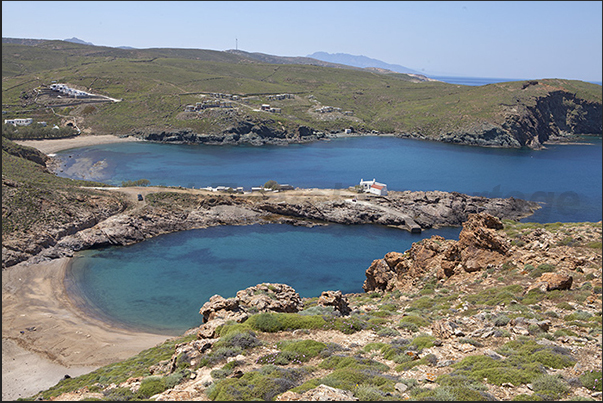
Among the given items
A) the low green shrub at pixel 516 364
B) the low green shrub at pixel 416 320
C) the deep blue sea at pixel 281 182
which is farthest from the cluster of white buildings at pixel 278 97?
the low green shrub at pixel 516 364

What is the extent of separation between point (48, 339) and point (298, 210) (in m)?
42.6

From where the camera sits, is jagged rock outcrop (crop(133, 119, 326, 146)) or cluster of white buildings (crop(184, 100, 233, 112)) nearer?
jagged rock outcrop (crop(133, 119, 326, 146))

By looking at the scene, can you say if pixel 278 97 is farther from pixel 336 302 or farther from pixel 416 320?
pixel 416 320

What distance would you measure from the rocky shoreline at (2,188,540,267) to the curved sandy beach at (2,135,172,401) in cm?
1542

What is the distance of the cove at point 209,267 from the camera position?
39.1m

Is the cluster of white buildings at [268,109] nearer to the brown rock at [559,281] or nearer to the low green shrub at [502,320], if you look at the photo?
the brown rock at [559,281]

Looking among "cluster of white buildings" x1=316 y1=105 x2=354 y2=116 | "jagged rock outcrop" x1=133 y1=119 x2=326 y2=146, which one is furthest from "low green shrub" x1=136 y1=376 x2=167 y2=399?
"cluster of white buildings" x1=316 y1=105 x2=354 y2=116

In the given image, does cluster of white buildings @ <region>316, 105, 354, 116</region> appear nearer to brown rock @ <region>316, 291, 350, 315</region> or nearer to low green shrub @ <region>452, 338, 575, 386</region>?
brown rock @ <region>316, 291, 350, 315</region>

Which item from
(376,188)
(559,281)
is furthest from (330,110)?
(559,281)

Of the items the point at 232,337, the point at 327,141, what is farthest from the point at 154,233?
the point at 327,141

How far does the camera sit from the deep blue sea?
42.8 metres

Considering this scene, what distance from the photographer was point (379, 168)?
332 ft

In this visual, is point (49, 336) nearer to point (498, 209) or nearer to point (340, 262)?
point (340, 262)

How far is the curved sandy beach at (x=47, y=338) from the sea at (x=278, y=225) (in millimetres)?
1936
